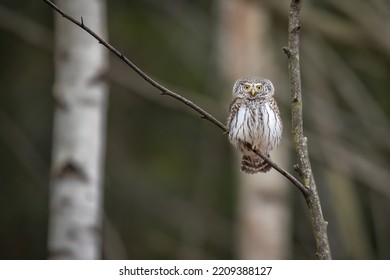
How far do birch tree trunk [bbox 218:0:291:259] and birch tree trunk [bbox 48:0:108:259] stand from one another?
2785mm

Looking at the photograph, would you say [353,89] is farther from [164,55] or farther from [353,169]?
[164,55]

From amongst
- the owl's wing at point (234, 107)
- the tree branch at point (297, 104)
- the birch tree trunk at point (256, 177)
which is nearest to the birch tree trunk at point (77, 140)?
the owl's wing at point (234, 107)

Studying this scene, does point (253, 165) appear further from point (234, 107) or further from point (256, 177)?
point (256, 177)

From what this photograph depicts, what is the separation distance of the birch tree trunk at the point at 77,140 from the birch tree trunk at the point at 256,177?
9.14ft

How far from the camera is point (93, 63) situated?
5.29 metres

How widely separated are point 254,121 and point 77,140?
1530mm

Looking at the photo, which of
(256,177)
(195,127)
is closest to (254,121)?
(256,177)

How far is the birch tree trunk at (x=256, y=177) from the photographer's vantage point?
7895 mm

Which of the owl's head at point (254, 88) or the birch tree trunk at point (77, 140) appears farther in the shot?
the birch tree trunk at point (77, 140)

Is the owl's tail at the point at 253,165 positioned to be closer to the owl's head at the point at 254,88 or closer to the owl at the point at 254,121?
the owl at the point at 254,121

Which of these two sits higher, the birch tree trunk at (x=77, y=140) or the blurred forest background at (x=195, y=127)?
the blurred forest background at (x=195, y=127)

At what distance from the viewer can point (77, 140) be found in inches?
201

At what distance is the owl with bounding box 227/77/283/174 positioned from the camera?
13.1 ft

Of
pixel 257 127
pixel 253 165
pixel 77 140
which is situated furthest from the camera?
pixel 77 140
